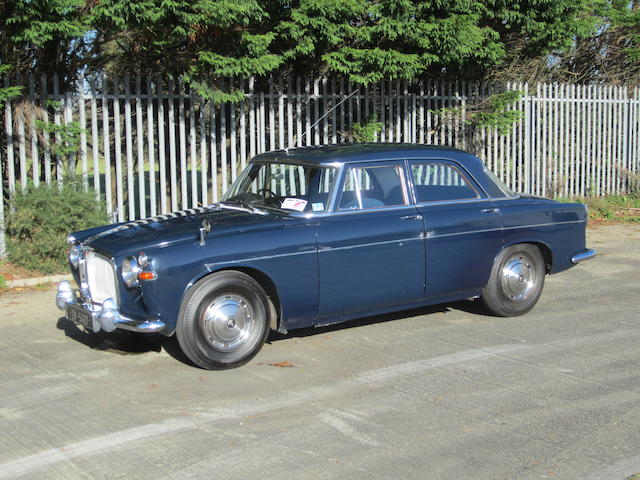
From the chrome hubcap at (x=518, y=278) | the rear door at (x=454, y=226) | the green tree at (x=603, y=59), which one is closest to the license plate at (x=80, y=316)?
the rear door at (x=454, y=226)

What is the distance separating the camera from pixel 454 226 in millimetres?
7230

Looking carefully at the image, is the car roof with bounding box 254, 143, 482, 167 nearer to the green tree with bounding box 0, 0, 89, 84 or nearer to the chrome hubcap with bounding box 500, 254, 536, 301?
the chrome hubcap with bounding box 500, 254, 536, 301

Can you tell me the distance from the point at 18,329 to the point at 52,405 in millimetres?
2296

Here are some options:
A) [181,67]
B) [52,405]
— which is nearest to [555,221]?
[52,405]

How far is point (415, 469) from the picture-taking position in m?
4.37

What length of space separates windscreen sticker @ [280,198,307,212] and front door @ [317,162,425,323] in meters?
0.23

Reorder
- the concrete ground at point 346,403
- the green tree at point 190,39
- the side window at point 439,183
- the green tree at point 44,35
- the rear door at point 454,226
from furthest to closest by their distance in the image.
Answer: the green tree at point 190,39 → the green tree at point 44,35 → the side window at point 439,183 → the rear door at point 454,226 → the concrete ground at point 346,403

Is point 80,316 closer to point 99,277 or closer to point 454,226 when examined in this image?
point 99,277

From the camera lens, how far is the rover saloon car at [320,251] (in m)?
5.96

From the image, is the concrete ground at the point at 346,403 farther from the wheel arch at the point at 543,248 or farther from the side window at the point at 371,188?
the side window at the point at 371,188

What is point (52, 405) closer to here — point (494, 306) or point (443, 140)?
point (494, 306)

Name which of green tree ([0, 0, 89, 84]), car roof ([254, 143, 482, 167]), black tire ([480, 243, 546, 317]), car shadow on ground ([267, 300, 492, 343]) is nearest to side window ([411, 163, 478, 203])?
car roof ([254, 143, 482, 167])

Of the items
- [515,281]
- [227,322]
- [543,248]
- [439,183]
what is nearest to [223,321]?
[227,322]

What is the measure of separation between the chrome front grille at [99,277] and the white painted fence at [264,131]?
4139 mm
